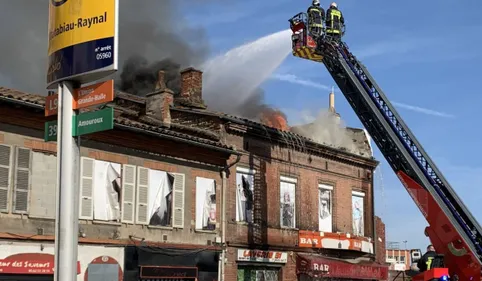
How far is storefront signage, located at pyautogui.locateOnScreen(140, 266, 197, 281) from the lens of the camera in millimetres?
21141

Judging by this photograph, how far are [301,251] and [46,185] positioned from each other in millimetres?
11776

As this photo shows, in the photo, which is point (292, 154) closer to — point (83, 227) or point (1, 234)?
point (83, 227)

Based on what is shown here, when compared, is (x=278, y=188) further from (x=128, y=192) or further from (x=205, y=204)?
(x=128, y=192)

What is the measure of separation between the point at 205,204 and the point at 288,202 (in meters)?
4.72

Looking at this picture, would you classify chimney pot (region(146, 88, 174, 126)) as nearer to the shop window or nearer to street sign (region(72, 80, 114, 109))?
the shop window

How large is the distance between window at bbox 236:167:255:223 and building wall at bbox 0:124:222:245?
1271mm

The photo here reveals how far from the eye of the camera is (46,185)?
61.5 ft

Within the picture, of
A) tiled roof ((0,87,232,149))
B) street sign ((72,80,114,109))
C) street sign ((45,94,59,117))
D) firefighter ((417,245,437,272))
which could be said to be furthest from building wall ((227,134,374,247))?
street sign ((72,80,114,109))

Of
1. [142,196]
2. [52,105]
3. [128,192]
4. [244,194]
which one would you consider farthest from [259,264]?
[52,105]

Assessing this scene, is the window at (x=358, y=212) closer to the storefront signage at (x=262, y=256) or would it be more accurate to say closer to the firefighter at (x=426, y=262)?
the storefront signage at (x=262, y=256)

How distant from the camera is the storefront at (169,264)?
20.8 m

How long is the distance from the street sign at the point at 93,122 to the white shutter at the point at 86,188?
851 centimetres

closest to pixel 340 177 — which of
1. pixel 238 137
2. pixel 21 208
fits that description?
pixel 238 137

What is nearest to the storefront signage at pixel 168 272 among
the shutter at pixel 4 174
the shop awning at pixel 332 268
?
the shutter at pixel 4 174
